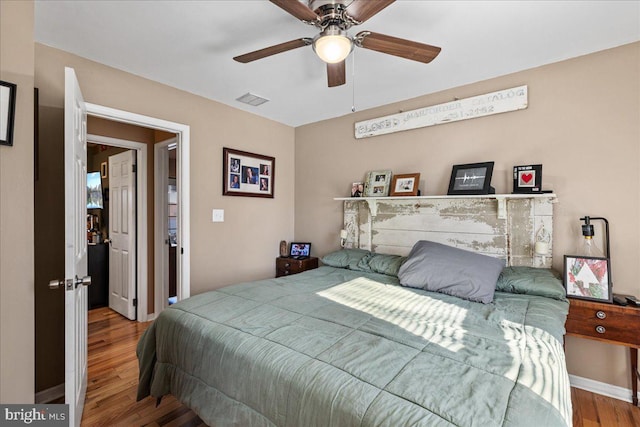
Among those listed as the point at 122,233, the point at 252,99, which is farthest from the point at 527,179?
the point at 122,233

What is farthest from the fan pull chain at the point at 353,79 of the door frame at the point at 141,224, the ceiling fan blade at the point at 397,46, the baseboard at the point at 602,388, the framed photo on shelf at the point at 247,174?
the baseboard at the point at 602,388

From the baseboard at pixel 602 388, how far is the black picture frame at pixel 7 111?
3571 mm

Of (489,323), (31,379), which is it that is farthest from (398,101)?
(31,379)

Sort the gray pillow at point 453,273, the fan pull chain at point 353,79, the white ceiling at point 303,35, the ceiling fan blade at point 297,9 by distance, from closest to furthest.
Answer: the ceiling fan blade at point 297,9
the white ceiling at point 303,35
the gray pillow at point 453,273
the fan pull chain at point 353,79

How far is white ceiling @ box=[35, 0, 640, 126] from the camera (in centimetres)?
171

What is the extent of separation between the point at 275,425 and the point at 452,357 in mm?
751

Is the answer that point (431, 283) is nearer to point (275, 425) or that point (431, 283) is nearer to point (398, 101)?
point (275, 425)

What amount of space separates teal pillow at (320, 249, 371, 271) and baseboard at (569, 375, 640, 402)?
1801 mm

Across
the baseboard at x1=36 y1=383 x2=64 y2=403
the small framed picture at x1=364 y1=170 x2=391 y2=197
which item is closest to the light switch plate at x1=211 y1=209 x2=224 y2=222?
the small framed picture at x1=364 y1=170 x2=391 y2=197

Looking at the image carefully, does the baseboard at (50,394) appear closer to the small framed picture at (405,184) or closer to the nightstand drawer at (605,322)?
the small framed picture at (405,184)

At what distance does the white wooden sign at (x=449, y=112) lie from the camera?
246cm

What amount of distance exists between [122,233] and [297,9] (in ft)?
11.2

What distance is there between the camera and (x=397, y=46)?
1627 millimetres

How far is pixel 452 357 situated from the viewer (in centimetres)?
118
